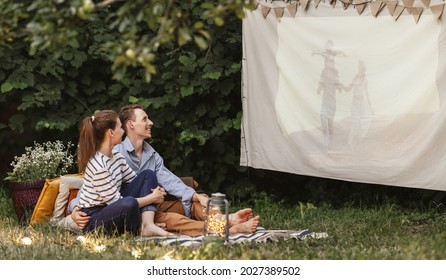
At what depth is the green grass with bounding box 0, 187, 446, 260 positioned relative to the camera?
472cm

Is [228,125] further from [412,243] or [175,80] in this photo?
[412,243]

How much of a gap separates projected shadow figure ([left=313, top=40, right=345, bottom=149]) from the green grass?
59 centimetres

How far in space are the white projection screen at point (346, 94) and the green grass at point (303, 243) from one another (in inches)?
13.1

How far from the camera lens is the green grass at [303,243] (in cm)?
472

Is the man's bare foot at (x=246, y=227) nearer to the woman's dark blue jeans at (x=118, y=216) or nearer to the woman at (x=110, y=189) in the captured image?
the woman at (x=110, y=189)

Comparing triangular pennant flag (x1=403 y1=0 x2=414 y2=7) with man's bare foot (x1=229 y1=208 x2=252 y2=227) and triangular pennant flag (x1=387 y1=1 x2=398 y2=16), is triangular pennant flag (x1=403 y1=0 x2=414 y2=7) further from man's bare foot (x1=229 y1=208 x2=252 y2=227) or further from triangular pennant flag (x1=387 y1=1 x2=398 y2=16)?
man's bare foot (x1=229 y1=208 x2=252 y2=227)

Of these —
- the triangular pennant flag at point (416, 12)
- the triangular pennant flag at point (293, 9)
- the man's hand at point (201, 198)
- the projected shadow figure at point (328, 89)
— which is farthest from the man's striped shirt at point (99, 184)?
the triangular pennant flag at point (416, 12)

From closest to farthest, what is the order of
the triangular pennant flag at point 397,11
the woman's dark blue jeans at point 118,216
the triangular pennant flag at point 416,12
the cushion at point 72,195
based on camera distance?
the woman's dark blue jeans at point 118,216 → the cushion at point 72,195 → the triangular pennant flag at point 416,12 → the triangular pennant flag at point 397,11

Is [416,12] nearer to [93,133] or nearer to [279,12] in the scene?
[279,12]

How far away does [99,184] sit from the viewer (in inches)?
216

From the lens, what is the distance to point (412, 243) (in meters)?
4.82

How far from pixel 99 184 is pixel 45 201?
0.66 m
